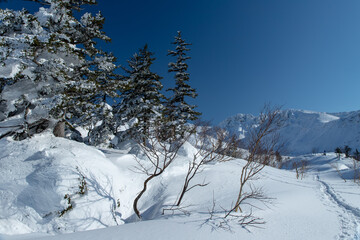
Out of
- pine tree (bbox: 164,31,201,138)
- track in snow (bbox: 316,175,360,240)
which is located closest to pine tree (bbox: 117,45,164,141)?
pine tree (bbox: 164,31,201,138)

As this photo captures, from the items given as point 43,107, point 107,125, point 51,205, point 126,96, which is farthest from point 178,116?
point 51,205

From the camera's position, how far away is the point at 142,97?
1474cm

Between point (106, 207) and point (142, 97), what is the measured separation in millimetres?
9580

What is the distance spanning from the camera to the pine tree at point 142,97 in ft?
47.3

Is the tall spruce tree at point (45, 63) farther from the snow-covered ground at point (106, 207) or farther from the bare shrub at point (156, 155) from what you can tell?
the bare shrub at point (156, 155)

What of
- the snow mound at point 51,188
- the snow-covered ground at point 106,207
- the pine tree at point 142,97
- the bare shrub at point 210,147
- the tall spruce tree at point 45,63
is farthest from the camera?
the pine tree at point 142,97

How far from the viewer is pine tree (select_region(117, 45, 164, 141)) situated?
14.4 meters

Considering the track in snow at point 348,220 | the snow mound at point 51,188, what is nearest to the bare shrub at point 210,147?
the snow mound at point 51,188

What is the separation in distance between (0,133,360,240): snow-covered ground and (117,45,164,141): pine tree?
508cm

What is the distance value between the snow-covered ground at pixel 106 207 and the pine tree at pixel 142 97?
508 cm

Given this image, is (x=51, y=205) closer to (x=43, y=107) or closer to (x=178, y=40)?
(x=43, y=107)

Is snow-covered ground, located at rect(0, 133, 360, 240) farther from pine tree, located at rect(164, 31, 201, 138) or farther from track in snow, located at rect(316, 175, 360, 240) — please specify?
pine tree, located at rect(164, 31, 201, 138)

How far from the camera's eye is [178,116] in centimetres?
1623

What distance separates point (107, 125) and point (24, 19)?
1080 cm
